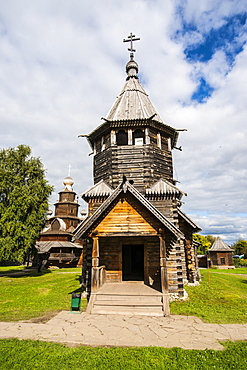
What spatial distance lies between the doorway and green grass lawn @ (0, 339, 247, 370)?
27.4ft

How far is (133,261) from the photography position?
56.7 feet

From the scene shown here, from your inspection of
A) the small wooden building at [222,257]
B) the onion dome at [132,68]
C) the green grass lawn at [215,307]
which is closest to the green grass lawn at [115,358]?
the green grass lawn at [215,307]

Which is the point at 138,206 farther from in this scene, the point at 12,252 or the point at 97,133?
the point at 12,252

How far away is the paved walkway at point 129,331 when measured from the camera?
661 cm

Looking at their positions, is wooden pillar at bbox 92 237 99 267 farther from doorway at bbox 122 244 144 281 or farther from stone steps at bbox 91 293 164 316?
doorway at bbox 122 244 144 281

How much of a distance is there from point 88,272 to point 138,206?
522cm

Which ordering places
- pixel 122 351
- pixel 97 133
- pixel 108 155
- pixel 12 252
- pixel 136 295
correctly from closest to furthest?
pixel 122 351
pixel 136 295
pixel 108 155
pixel 97 133
pixel 12 252

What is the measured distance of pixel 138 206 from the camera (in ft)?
38.1

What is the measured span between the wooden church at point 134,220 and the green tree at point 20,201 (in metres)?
9.87

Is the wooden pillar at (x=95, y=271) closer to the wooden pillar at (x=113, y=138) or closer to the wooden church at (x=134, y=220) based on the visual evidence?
the wooden church at (x=134, y=220)

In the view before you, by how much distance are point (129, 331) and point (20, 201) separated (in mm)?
19002

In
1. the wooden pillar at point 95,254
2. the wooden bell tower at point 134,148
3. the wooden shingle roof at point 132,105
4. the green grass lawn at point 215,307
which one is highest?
the wooden shingle roof at point 132,105

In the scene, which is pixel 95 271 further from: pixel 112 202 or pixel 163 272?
pixel 112 202

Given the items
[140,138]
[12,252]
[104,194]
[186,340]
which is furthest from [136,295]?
[12,252]
